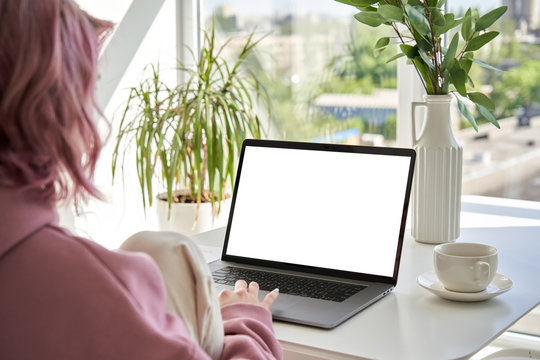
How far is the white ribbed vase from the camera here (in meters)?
1.61

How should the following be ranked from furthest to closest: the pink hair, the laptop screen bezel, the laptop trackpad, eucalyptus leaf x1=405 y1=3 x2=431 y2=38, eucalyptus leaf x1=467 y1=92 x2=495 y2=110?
eucalyptus leaf x1=467 y1=92 x2=495 y2=110 < eucalyptus leaf x1=405 y1=3 x2=431 y2=38 < the laptop screen bezel < the laptop trackpad < the pink hair

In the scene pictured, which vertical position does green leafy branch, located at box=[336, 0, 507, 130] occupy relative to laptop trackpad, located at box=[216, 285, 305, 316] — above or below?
above

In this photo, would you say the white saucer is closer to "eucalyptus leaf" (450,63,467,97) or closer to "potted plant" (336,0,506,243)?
"potted plant" (336,0,506,243)

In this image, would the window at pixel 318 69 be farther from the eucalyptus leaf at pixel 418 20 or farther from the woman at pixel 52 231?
Answer: the woman at pixel 52 231

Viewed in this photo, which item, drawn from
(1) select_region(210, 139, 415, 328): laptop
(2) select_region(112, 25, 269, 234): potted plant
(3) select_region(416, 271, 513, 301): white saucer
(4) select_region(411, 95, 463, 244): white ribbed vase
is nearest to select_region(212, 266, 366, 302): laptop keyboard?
(1) select_region(210, 139, 415, 328): laptop

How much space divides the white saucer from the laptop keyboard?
0.12m

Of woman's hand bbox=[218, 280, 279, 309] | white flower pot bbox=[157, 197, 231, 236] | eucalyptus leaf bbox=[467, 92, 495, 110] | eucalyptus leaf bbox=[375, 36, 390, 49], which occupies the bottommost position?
white flower pot bbox=[157, 197, 231, 236]

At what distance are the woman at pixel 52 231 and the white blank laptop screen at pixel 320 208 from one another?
0.68 metres

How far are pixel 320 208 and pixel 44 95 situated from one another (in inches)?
32.4

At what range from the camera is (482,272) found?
1.21 m

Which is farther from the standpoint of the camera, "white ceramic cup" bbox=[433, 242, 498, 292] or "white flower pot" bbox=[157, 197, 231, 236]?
"white flower pot" bbox=[157, 197, 231, 236]

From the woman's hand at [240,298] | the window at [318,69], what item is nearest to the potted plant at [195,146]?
the window at [318,69]

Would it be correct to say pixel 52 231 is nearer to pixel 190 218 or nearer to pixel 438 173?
pixel 438 173

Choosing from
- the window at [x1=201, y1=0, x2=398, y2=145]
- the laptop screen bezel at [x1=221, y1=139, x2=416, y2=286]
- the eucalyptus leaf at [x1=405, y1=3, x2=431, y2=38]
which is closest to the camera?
the laptop screen bezel at [x1=221, y1=139, x2=416, y2=286]
